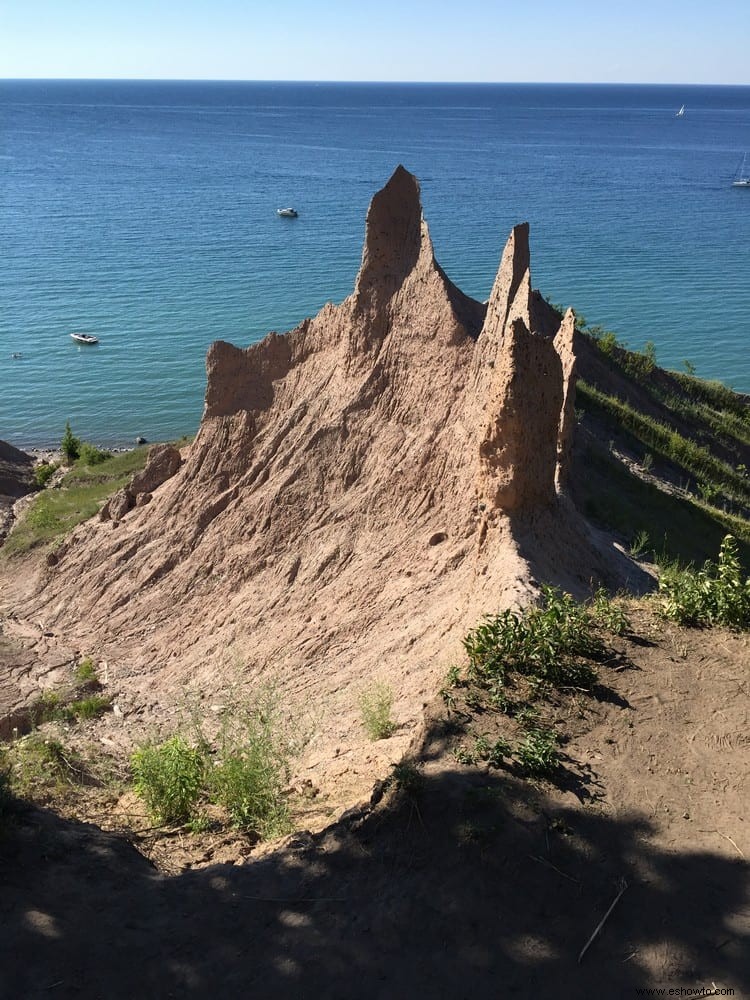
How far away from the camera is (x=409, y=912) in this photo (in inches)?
281

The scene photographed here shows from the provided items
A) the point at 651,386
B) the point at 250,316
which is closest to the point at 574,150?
the point at 250,316

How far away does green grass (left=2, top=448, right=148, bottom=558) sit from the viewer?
24.0 meters

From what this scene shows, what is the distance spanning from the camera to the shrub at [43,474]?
105 feet

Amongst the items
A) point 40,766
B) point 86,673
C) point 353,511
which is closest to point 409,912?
point 40,766

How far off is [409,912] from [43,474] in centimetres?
2864

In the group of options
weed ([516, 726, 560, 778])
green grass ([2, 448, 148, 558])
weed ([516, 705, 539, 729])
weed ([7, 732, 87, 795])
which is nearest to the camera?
weed ([516, 726, 560, 778])

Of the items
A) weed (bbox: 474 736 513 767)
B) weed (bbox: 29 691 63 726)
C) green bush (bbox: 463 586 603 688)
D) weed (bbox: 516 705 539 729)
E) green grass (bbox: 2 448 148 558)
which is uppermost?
green bush (bbox: 463 586 603 688)

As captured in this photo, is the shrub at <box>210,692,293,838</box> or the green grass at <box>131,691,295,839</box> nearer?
the shrub at <box>210,692,293,838</box>

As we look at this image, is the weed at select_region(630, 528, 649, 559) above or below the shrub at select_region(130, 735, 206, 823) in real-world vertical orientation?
above

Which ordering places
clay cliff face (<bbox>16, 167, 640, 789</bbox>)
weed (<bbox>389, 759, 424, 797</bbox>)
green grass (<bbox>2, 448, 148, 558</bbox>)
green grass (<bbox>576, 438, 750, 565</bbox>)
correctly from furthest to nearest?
green grass (<bbox>2, 448, 148, 558</bbox>) → green grass (<bbox>576, 438, 750, 565</bbox>) → clay cliff face (<bbox>16, 167, 640, 789</bbox>) → weed (<bbox>389, 759, 424, 797</bbox>)

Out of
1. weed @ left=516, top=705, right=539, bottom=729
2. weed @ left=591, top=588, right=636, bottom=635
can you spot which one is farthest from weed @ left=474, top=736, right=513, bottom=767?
weed @ left=591, top=588, right=636, bottom=635

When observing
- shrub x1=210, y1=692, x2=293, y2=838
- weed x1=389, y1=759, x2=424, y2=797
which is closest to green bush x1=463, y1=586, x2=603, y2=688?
weed x1=389, y1=759, x2=424, y2=797

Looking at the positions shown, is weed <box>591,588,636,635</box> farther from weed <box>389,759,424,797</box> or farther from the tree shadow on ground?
weed <box>389,759,424,797</box>

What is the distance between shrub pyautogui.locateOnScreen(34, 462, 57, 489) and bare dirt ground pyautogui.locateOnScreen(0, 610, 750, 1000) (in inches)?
975
